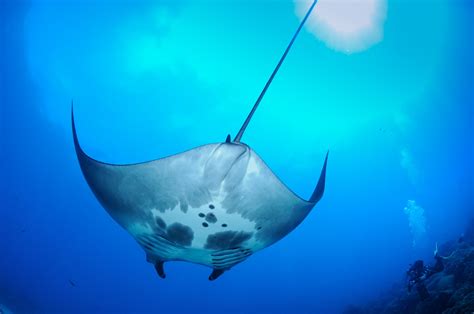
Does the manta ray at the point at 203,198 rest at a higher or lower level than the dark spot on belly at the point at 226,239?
higher

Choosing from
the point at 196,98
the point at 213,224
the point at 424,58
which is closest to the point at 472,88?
the point at 424,58

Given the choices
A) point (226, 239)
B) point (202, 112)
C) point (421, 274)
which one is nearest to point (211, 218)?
point (226, 239)

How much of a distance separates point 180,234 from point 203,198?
0.66m

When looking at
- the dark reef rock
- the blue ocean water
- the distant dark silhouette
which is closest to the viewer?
the dark reef rock

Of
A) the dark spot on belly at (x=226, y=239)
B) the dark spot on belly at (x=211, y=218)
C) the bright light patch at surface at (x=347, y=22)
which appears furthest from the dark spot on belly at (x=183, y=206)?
the bright light patch at surface at (x=347, y=22)

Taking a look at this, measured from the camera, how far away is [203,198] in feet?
8.90

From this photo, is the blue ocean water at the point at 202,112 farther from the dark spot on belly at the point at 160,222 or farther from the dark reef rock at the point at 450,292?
the dark spot on belly at the point at 160,222

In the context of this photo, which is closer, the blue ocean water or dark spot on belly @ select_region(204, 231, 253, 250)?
dark spot on belly @ select_region(204, 231, 253, 250)

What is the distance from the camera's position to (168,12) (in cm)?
1617

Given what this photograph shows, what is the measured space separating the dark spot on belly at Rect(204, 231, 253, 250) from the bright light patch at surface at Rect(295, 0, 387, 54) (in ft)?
50.3

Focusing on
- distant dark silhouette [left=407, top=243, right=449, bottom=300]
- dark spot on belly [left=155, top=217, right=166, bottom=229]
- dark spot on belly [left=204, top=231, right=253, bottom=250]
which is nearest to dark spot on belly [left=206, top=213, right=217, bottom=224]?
dark spot on belly [left=204, top=231, right=253, bottom=250]

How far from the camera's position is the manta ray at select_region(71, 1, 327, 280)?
2494 mm

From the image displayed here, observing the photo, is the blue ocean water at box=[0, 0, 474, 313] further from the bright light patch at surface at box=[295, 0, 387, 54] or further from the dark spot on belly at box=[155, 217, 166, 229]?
the dark spot on belly at box=[155, 217, 166, 229]

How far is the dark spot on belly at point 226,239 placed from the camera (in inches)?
120
